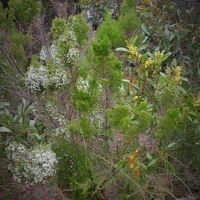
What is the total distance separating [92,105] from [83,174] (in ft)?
1.70

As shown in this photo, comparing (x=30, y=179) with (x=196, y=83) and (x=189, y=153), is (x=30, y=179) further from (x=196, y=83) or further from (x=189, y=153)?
(x=196, y=83)

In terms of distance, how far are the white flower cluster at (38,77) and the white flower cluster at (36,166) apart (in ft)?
1.16

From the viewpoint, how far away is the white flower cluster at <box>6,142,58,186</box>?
2.51 metres

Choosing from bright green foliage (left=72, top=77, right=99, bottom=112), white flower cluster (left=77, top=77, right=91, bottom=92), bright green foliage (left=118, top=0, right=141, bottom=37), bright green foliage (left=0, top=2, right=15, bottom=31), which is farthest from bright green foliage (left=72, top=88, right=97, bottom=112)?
bright green foliage (left=0, top=2, right=15, bottom=31)

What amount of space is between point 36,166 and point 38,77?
0.51 m

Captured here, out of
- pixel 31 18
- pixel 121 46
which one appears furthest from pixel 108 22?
pixel 31 18

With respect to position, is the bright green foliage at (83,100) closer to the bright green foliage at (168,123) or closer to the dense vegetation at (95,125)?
the dense vegetation at (95,125)

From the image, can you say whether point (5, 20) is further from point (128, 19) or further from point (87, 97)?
point (87, 97)

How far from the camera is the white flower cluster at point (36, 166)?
8.23ft

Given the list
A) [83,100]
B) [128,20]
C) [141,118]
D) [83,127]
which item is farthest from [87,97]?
[128,20]

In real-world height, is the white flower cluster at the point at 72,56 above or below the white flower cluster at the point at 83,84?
above

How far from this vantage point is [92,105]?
241 cm

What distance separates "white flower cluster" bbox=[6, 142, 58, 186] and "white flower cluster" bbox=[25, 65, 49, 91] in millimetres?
352

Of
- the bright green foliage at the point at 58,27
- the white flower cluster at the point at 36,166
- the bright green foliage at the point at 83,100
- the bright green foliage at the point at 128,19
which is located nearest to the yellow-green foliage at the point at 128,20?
the bright green foliage at the point at 128,19
